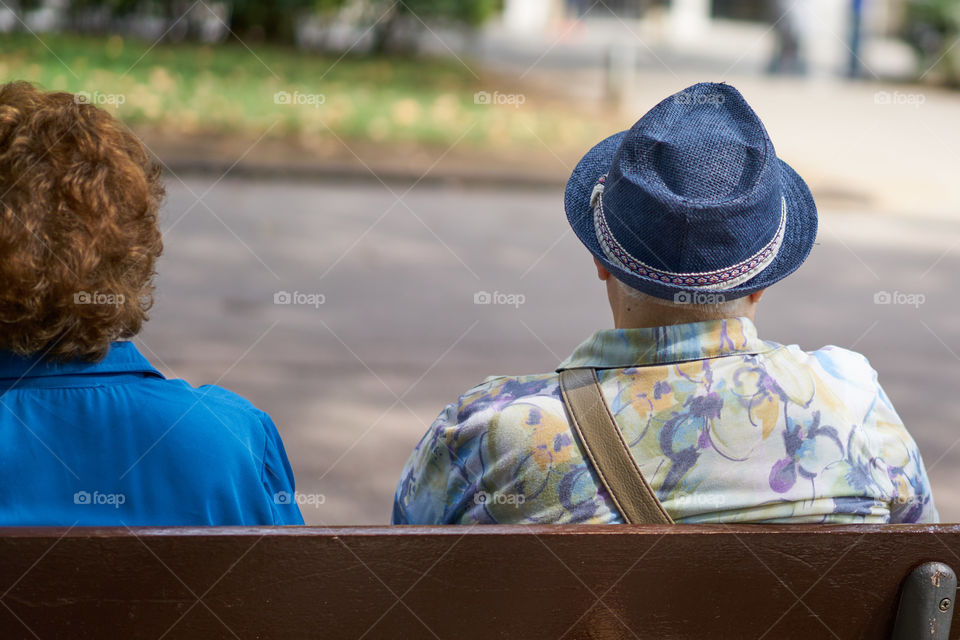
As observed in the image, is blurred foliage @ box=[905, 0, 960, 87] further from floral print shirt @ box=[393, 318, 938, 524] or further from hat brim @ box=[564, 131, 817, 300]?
floral print shirt @ box=[393, 318, 938, 524]

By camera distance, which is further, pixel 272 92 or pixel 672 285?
pixel 272 92

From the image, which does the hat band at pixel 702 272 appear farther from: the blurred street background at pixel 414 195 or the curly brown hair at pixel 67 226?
the blurred street background at pixel 414 195

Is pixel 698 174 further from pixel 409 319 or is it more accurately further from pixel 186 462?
pixel 409 319

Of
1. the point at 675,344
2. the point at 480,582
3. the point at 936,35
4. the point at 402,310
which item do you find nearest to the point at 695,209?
the point at 675,344

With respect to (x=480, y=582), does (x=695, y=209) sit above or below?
above

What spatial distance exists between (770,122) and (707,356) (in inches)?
532

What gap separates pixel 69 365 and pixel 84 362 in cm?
2

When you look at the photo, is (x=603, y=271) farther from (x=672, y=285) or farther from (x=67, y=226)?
(x=67, y=226)

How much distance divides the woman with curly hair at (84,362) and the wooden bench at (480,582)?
0.23 m

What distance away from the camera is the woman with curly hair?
1658 millimetres

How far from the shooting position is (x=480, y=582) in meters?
1.54

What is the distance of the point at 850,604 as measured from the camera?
1617 millimetres

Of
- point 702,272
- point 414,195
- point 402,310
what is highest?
point 702,272

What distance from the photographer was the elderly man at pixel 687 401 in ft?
5.47
